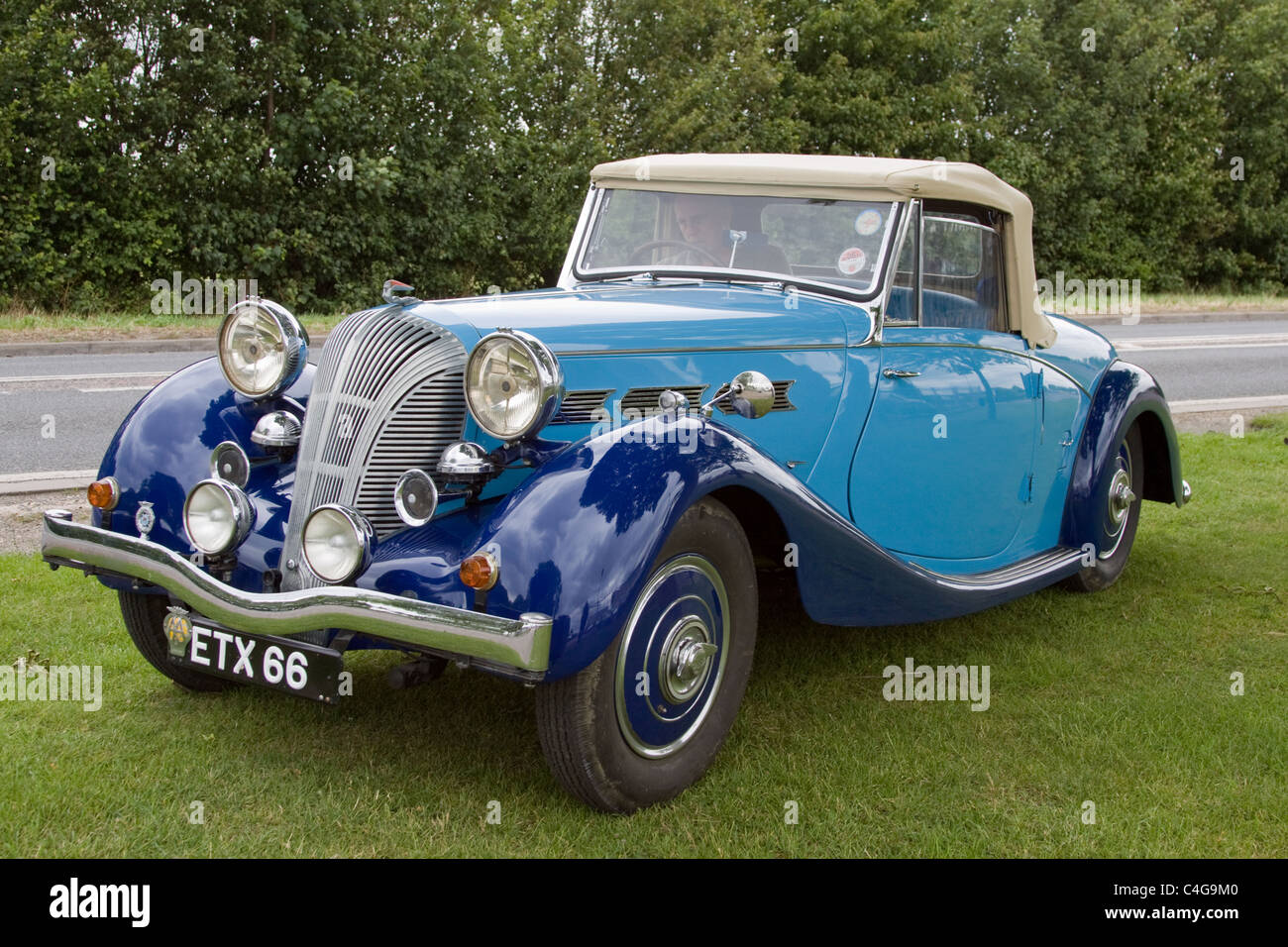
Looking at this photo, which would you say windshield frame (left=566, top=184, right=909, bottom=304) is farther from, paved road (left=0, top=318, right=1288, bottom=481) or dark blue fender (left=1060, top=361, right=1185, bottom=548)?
paved road (left=0, top=318, right=1288, bottom=481)

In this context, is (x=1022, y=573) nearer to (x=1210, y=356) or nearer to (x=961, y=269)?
(x=961, y=269)

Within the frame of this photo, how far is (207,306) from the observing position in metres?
16.3

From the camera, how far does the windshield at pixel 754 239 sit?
4105 millimetres

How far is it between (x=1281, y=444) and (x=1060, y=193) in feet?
56.8

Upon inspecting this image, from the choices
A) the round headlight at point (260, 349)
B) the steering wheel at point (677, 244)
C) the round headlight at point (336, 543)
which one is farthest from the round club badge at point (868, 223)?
the round headlight at point (336, 543)

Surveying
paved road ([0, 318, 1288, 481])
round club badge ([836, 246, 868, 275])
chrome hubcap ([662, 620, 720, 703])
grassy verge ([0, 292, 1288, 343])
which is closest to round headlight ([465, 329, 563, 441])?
chrome hubcap ([662, 620, 720, 703])

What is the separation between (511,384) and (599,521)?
0.47 m

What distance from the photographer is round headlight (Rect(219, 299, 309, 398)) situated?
3689 millimetres

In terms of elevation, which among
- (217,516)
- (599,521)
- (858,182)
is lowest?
(217,516)

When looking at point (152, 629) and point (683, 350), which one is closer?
point (683, 350)

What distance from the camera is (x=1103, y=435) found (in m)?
5.03

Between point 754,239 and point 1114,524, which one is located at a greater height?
point 754,239

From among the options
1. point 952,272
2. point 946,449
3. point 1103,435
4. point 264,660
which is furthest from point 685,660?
point 1103,435

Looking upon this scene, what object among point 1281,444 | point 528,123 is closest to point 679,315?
point 1281,444
